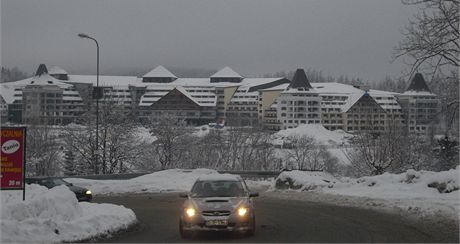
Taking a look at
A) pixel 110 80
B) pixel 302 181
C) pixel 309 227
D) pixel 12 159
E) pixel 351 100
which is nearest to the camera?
pixel 12 159

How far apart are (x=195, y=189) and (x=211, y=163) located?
6522 cm

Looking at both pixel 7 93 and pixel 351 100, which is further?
pixel 7 93

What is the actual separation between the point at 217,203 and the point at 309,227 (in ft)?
12.1

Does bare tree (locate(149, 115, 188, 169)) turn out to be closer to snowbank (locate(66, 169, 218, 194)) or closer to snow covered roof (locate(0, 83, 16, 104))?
snowbank (locate(66, 169, 218, 194))

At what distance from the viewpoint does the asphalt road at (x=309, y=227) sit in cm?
1353

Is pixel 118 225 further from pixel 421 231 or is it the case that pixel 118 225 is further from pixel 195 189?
pixel 421 231

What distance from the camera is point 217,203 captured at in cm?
1325

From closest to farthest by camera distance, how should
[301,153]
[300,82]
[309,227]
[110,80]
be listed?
1. [309,227]
2. [301,153]
3. [300,82]
4. [110,80]

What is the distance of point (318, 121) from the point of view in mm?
161750


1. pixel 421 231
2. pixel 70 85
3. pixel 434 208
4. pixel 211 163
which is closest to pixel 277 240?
pixel 421 231

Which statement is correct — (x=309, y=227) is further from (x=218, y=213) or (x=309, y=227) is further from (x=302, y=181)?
(x=302, y=181)

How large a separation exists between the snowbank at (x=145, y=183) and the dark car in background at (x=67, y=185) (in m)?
5.72

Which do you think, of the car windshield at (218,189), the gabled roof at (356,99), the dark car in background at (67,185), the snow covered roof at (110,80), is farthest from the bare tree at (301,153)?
the snow covered roof at (110,80)

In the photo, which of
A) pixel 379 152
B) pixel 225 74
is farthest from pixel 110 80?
pixel 379 152
